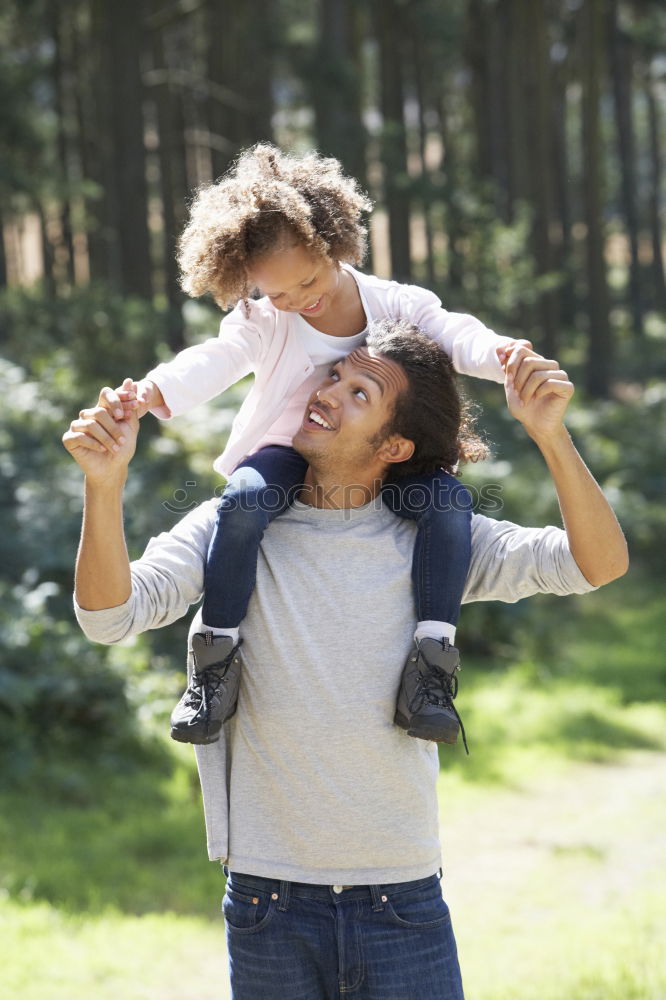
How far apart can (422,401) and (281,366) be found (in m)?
0.40

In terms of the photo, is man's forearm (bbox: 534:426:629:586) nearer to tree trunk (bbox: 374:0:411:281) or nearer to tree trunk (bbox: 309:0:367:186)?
tree trunk (bbox: 309:0:367:186)

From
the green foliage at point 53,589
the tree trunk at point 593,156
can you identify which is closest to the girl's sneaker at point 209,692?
the green foliage at point 53,589

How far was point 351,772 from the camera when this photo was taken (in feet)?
7.50

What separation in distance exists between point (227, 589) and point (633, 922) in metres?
3.58

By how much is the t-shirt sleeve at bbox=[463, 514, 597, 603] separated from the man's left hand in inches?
9.7

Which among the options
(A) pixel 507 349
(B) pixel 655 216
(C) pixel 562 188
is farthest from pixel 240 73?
(B) pixel 655 216

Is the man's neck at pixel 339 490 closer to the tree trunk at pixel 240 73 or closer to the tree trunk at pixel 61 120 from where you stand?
the tree trunk at pixel 240 73

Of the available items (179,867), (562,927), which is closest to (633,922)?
(562,927)

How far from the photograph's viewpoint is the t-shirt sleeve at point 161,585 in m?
2.17

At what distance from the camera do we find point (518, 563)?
7.87 ft

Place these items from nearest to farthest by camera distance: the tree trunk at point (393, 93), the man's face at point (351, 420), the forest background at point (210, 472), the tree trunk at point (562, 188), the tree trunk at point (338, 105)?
the man's face at point (351, 420) → the forest background at point (210, 472) → the tree trunk at point (338, 105) → the tree trunk at point (393, 93) → the tree trunk at point (562, 188)

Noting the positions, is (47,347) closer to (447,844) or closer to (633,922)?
(447,844)

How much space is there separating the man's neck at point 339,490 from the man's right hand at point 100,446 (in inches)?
18.7

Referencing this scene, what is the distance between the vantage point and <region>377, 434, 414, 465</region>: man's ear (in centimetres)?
248
